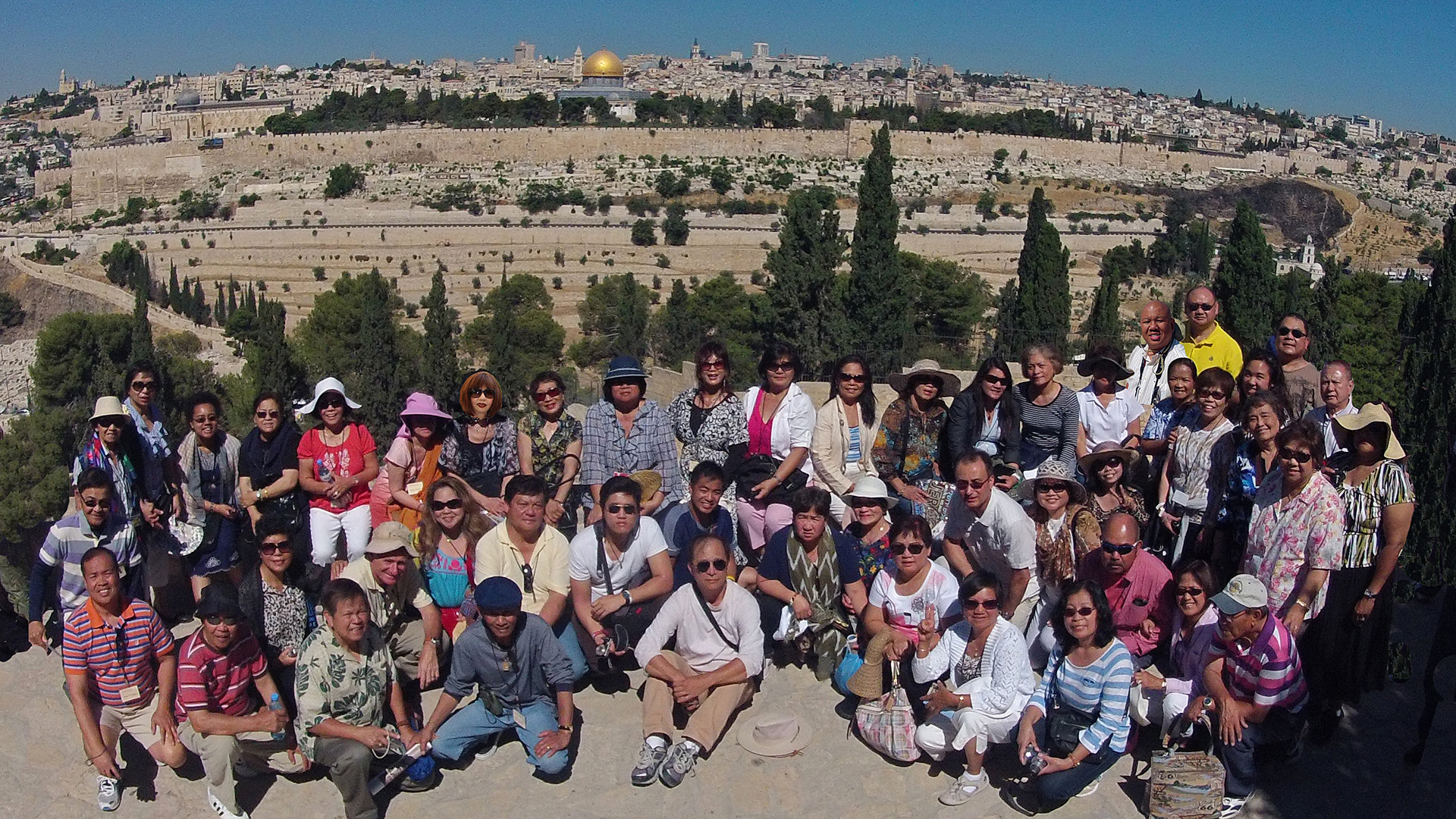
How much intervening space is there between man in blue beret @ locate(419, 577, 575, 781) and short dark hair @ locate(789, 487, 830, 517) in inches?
40.0

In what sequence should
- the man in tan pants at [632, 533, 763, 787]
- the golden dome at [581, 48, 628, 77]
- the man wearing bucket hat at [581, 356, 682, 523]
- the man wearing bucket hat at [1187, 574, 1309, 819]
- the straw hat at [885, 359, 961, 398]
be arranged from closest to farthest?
the man wearing bucket hat at [1187, 574, 1309, 819] < the man in tan pants at [632, 533, 763, 787] < the man wearing bucket hat at [581, 356, 682, 523] < the straw hat at [885, 359, 961, 398] < the golden dome at [581, 48, 628, 77]

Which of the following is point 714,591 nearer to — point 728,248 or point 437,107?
point 728,248

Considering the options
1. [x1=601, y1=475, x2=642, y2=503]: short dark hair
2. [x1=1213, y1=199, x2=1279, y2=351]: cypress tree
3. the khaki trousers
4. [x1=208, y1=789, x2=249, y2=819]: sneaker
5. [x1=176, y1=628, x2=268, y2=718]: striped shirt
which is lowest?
[x1=208, y1=789, x2=249, y2=819]: sneaker

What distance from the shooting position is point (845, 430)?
4949 mm

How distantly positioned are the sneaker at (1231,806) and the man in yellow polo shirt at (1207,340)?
2280 millimetres

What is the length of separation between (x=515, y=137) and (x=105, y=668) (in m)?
48.1

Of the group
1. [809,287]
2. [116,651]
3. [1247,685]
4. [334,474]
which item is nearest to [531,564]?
[334,474]

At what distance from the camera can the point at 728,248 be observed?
37.9 meters

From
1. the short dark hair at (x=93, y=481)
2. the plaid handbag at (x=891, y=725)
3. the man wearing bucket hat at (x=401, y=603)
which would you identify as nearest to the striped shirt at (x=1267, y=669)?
the plaid handbag at (x=891, y=725)

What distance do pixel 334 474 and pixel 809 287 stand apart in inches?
589

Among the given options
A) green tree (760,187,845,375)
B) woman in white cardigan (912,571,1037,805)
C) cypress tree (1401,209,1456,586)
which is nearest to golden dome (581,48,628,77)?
green tree (760,187,845,375)

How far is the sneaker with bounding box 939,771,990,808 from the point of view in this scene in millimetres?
3678

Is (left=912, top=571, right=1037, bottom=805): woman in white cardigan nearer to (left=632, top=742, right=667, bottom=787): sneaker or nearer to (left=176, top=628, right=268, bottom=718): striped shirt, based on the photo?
(left=632, top=742, right=667, bottom=787): sneaker

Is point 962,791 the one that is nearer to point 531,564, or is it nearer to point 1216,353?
point 531,564
